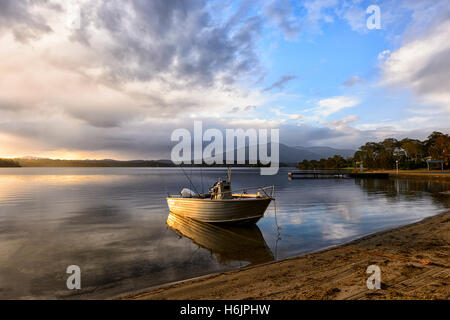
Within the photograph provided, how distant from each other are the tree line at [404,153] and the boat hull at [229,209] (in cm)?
8504

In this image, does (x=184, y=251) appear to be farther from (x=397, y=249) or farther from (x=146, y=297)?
(x=397, y=249)

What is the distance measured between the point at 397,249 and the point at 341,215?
1080cm

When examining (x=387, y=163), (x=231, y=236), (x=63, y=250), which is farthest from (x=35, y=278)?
(x=387, y=163)

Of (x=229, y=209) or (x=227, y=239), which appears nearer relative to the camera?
(x=227, y=239)

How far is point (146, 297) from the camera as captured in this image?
255 inches

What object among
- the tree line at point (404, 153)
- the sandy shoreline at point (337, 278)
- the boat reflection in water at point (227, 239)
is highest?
the tree line at point (404, 153)

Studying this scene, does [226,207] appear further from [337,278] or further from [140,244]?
[337,278]

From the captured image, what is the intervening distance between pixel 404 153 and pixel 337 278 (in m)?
143

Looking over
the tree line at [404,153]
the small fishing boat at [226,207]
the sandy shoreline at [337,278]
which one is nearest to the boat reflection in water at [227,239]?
the small fishing boat at [226,207]

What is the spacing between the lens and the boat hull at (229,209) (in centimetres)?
1531

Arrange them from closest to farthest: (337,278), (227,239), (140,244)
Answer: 1. (337,278)
2. (140,244)
3. (227,239)

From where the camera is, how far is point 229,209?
15453mm

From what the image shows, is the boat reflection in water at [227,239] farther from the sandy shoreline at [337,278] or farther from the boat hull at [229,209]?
the sandy shoreline at [337,278]

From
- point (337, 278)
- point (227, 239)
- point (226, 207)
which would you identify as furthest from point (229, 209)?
point (337, 278)
